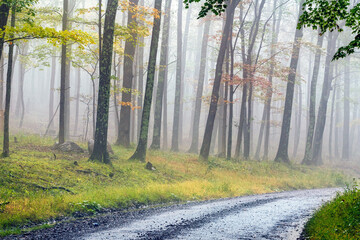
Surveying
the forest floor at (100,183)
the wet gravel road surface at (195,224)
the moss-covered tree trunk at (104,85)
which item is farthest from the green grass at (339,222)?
the moss-covered tree trunk at (104,85)

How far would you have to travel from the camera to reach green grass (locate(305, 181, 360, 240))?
6.54 m

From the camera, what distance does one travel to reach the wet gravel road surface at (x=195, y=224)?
24.2ft

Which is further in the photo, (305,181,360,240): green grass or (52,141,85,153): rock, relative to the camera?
(52,141,85,153): rock

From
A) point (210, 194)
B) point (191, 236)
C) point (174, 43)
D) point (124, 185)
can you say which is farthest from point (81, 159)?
point (174, 43)

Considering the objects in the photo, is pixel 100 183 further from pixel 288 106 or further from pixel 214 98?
pixel 288 106

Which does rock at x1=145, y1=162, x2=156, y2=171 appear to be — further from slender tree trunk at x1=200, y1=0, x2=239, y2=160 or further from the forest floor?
slender tree trunk at x1=200, y1=0, x2=239, y2=160

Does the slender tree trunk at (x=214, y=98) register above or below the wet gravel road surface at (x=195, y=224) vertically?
above

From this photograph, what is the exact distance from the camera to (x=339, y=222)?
24.1 feet

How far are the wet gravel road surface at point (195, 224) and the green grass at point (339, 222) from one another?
49 centimetres

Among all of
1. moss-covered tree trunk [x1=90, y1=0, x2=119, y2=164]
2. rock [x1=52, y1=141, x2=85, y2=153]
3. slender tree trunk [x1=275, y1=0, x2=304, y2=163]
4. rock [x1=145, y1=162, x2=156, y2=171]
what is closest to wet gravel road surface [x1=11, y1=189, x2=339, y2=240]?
rock [x1=145, y1=162, x2=156, y2=171]

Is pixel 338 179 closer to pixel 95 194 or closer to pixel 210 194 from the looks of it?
pixel 210 194

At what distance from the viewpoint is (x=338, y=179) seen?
2452 cm

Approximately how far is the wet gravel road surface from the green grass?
491mm

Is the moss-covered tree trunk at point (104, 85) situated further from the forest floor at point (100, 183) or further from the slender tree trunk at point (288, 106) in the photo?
the slender tree trunk at point (288, 106)
